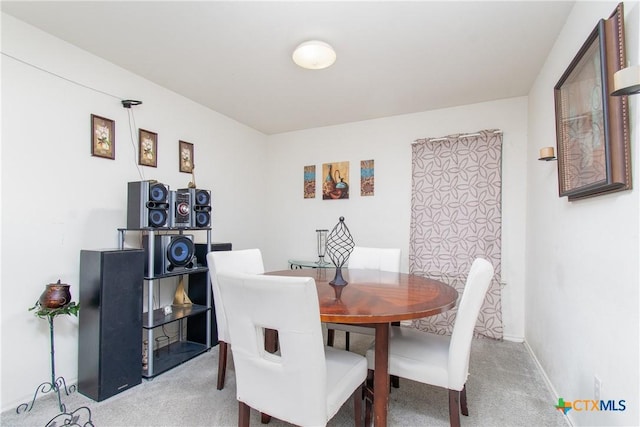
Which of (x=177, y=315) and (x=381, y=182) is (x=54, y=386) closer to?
(x=177, y=315)

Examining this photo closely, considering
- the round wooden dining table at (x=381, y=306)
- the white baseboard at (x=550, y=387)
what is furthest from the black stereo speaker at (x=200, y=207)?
the white baseboard at (x=550, y=387)

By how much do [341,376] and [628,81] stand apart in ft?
5.09

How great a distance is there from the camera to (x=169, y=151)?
2.94 m

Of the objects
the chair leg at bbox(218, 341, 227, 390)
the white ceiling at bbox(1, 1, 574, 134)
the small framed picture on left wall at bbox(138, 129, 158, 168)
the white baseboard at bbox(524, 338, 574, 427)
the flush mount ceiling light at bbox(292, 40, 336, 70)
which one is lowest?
the white baseboard at bbox(524, 338, 574, 427)

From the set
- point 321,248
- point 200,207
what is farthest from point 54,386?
point 321,248

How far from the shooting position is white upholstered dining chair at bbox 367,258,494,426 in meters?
1.45

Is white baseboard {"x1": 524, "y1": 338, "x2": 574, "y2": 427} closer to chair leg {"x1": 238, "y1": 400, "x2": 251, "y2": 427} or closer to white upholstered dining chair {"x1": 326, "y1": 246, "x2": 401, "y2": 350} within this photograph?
white upholstered dining chair {"x1": 326, "y1": 246, "x2": 401, "y2": 350}

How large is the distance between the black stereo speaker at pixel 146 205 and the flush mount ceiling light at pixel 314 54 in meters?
1.43

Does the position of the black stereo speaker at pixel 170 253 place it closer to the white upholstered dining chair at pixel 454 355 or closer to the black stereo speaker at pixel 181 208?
the black stereo speaker at pixel 181 208

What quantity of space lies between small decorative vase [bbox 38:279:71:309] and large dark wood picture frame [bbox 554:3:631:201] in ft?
9.60

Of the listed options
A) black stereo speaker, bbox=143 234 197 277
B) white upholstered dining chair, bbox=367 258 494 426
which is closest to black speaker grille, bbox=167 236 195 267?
black stereo speaker, bbox=143 234 197 277

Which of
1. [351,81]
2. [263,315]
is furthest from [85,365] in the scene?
[351,81]

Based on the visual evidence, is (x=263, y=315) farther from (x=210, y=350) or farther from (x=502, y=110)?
(x=502, y=110)

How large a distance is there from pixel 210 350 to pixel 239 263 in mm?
1057
